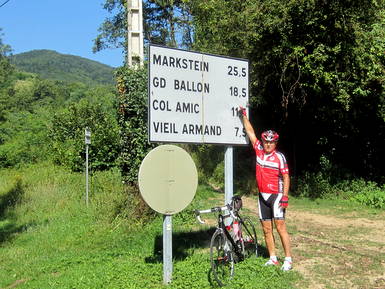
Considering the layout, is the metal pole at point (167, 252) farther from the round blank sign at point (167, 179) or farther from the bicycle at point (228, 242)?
the bicycle at point (228, 242)

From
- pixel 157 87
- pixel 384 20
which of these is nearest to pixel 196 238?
pixel 157 87

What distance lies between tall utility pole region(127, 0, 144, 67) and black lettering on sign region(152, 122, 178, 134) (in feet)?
12.8

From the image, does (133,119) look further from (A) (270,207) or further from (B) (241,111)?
(A) (270,207)

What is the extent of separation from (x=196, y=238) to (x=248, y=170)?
31.0 ft

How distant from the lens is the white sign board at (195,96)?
16.9 feet

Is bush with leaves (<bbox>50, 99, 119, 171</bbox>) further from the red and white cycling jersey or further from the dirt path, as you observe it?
the red and white cycling jersey

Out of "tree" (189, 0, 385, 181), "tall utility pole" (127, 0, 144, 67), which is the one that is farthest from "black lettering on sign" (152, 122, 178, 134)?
"tree" (189, 0, 385, 181)

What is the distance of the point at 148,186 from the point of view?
195 inches

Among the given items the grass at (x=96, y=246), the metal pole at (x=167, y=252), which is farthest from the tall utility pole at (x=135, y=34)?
the metal pole at (x=167, y=252)

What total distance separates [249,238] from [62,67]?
164 m

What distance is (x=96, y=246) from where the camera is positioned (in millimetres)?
7414

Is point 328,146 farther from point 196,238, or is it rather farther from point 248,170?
point 196,238

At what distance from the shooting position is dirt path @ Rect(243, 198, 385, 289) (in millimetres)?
5218

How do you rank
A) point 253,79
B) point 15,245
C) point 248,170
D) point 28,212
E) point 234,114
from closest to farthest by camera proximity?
point 234,114, point 15,245, point 28,212, point 253,79, point 248,170
